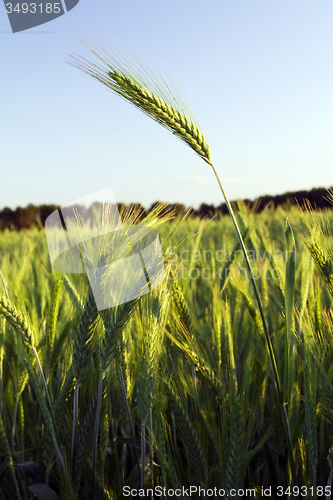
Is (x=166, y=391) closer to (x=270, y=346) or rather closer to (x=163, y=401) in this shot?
(x=163, y=401)

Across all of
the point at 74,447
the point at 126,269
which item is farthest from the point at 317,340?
the point at 74,447

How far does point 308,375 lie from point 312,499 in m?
0.37

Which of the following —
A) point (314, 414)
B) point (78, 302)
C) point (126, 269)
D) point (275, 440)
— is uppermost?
point (126, 269)

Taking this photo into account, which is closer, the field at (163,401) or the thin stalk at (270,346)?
the thin stalk at (270,346)

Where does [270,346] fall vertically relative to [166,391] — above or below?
above

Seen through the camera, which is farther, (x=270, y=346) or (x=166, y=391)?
(x=166, y=391)

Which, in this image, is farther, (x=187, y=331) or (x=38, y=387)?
(x=187, y=331)

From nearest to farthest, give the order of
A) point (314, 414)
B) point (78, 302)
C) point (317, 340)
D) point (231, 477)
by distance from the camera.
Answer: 1. point (231, 477)
2. point (314, 414)
3. point (317, 340)
4. point (78, 302)

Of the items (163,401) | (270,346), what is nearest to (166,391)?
(163,401)

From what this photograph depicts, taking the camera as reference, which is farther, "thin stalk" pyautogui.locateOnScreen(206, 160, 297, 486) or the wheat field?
the wheat field

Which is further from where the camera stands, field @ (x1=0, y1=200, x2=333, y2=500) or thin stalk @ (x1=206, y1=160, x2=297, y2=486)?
field @ (x1=0, y1=200, x2=333, y2=500)

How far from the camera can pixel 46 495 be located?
939mm

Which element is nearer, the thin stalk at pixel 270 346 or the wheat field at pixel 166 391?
the thin stalk at pixel 270 346

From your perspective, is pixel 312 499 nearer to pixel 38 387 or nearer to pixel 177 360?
pixel 177 360
